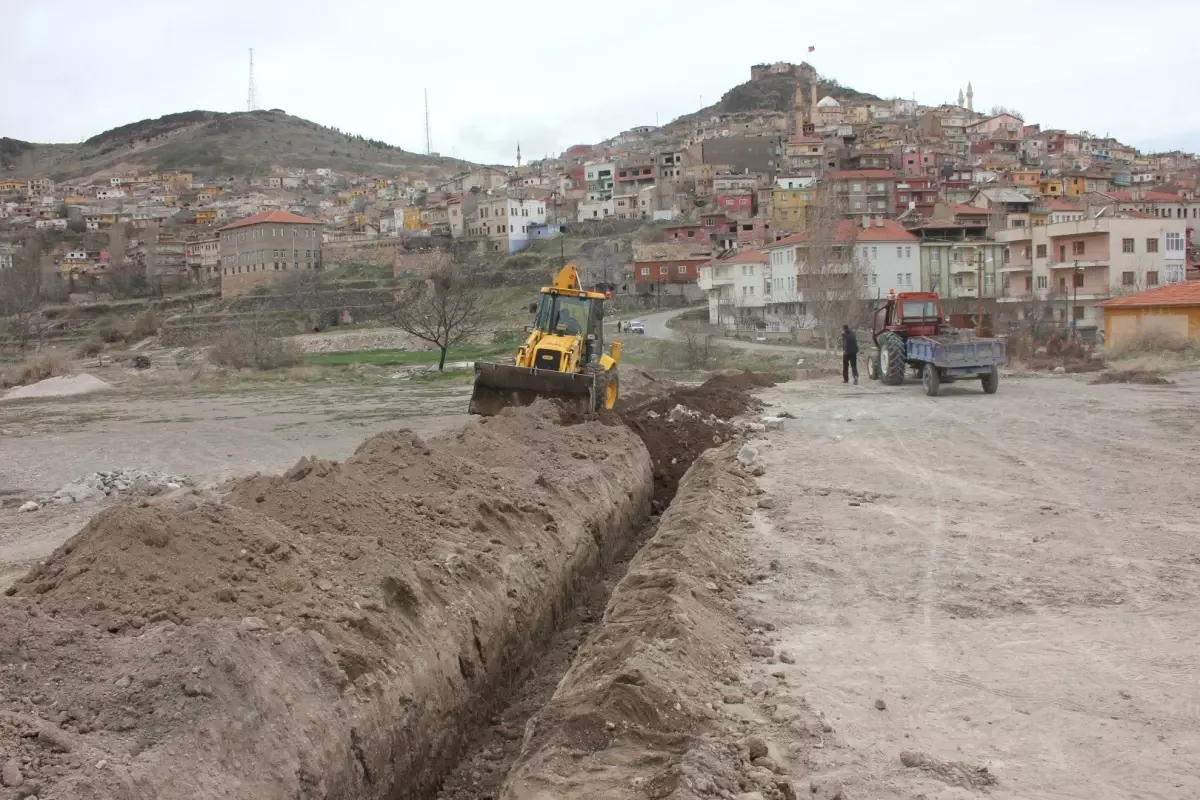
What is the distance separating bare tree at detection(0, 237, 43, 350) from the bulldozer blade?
206 ft

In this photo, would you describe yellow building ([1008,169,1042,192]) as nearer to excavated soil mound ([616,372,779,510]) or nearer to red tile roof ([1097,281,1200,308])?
red tile roof ([1097,281,1200,308])

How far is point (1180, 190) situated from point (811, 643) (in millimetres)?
119319

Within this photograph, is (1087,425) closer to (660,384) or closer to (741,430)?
(741,430)

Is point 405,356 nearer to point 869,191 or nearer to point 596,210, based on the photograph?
point 869,191

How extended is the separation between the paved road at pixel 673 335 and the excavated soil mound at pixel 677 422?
23.0 meters

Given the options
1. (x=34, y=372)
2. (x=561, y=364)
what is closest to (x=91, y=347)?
(x=34, y=372)

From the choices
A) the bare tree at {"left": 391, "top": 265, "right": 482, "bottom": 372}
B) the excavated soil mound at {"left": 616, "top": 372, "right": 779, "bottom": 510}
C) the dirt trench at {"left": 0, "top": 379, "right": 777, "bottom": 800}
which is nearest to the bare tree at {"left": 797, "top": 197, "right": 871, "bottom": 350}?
the bare tree at {"left": 391, "top": 265, "right": 482, "bottom": 372}

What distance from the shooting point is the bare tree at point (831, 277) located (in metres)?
41.5

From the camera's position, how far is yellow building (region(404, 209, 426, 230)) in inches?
4943

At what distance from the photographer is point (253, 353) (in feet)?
153

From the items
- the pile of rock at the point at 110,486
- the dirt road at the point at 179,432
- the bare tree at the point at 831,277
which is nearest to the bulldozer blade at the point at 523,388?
the dirt road at the point at 179,432

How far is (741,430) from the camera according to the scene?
17766mm

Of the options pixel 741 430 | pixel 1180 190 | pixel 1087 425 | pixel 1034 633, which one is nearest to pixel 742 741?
pixel 1034 633

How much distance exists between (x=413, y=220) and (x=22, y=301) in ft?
183
